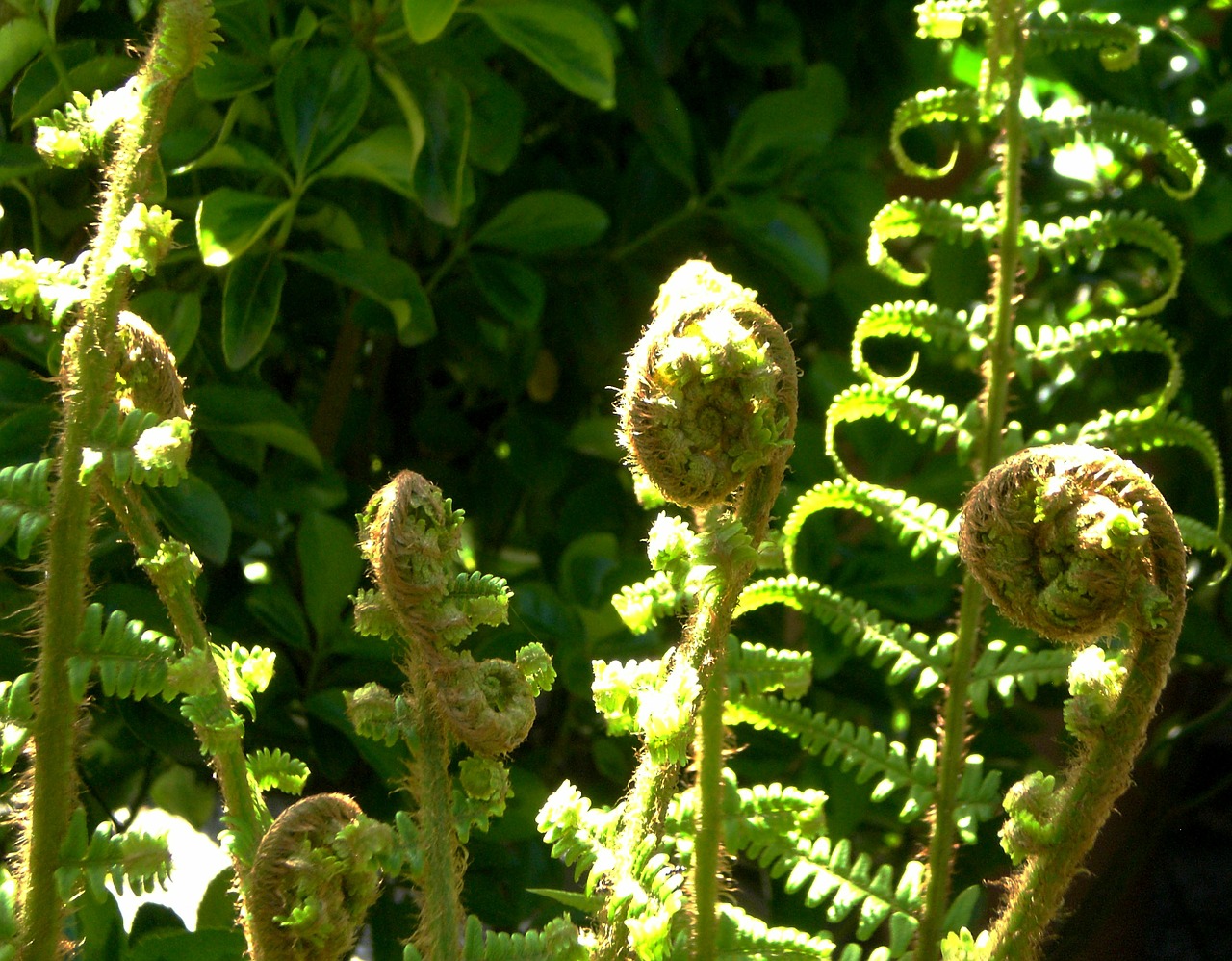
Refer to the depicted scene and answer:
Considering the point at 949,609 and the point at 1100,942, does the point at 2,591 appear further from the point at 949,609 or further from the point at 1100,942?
the point at 1100,942

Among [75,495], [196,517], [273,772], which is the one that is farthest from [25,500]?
[196,517]

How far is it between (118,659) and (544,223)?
0.53 m

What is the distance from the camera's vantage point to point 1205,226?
0.92 meters

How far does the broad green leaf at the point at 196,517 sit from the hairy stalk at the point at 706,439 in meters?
0.29

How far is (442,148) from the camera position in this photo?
2.25ft

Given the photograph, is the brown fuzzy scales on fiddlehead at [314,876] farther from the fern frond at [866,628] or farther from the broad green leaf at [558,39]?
the broad green leaf at [558,39]

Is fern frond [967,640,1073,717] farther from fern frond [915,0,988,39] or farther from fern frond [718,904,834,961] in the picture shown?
fern frond [915,0,988,39]

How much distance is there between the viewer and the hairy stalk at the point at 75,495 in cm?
36

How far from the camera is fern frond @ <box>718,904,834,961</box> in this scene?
0.47 metres

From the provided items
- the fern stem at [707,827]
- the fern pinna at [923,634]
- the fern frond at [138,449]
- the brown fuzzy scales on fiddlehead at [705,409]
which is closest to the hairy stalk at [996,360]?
the fern pinna at [923,634]

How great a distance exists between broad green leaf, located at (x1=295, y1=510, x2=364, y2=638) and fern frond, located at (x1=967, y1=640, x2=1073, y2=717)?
34 centimetres

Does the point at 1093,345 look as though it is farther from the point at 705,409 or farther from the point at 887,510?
the point at 705,409

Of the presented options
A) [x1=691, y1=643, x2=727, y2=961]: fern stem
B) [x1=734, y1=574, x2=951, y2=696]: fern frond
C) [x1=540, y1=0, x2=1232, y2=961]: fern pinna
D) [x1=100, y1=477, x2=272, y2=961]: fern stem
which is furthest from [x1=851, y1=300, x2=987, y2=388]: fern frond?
[x1=100, y1=477, x2=272, y2=961]: fern stem

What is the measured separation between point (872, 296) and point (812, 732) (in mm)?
533
